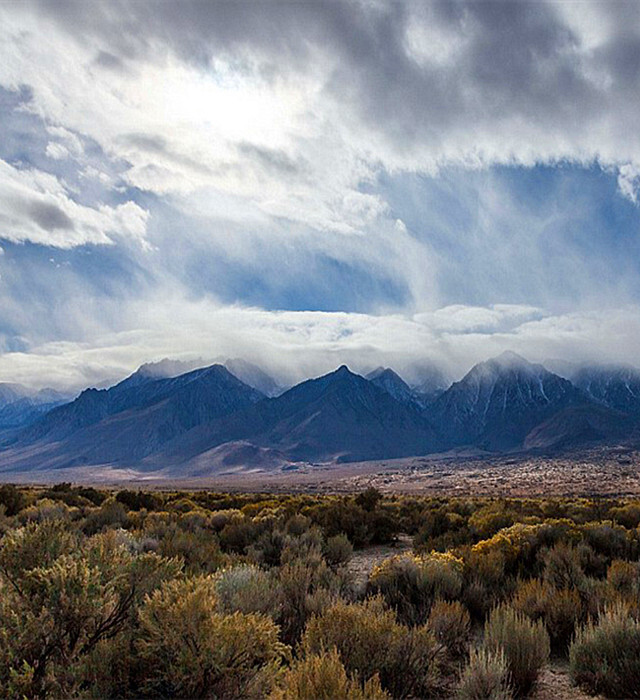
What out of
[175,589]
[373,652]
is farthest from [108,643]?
[373,652]

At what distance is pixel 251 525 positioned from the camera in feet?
51.3

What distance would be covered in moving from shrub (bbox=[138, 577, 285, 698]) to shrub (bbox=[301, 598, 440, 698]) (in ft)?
2.00

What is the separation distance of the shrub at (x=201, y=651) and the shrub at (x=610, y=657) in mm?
3716

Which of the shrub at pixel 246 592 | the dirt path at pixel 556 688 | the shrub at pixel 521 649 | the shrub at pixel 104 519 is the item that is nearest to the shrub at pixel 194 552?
the shrub at pixel 246 592

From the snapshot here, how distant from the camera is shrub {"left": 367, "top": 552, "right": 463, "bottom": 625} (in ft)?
26.7

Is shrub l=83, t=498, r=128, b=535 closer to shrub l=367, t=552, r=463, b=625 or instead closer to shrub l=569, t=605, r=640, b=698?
shrub l=367, t=552, r=463, b=625

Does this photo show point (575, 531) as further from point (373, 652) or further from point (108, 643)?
point (108, 643)

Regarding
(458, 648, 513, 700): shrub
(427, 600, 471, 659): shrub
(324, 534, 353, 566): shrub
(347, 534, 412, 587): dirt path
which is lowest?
(347, 534, 412, 587): dirt path

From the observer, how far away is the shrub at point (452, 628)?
663 cm

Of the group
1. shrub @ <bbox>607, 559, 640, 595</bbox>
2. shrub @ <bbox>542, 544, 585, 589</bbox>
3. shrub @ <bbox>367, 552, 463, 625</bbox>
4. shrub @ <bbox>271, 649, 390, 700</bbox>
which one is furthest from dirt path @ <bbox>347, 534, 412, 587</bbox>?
shrub @ <bbox>271, 649, 390, 700</bbox>

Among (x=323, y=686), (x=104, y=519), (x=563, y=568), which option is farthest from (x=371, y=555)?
(x=323, y=686)

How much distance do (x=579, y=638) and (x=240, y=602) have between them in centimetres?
412

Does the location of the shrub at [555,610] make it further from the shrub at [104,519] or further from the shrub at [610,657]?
the shrub at [104,519]

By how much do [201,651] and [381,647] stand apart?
6.21 feet
